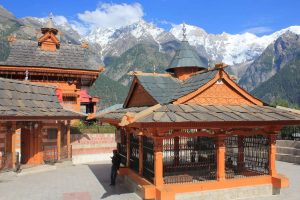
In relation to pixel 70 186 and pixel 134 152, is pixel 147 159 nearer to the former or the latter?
pixel 134 152

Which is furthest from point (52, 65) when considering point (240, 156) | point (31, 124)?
point (240, 156)

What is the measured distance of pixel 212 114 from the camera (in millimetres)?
12055

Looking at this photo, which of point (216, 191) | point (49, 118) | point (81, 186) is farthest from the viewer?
point (49, 118)

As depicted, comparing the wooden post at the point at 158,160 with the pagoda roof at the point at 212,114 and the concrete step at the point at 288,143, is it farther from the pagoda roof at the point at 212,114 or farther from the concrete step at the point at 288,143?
the concrete step at the point at 288,143

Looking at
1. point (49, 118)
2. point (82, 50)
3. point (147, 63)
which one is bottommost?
point (49, 118)

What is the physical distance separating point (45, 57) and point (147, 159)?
16972 mm

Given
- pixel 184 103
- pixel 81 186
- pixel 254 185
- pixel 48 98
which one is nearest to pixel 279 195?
pixel 254 185

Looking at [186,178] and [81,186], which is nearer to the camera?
[186,178]

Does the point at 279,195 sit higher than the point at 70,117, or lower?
lower

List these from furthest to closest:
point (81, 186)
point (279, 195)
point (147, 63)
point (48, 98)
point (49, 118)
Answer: point (147, 63) < point (48, 98) < point (49, 118) < point (81, 186) < point (279, 195)

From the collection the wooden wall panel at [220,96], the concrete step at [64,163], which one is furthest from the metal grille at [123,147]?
the wooden wall panel at [220,96]

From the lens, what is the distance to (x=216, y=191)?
1250cm

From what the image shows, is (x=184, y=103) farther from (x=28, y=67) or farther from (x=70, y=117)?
(x=28, y=67)

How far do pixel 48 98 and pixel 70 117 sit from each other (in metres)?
2.45
